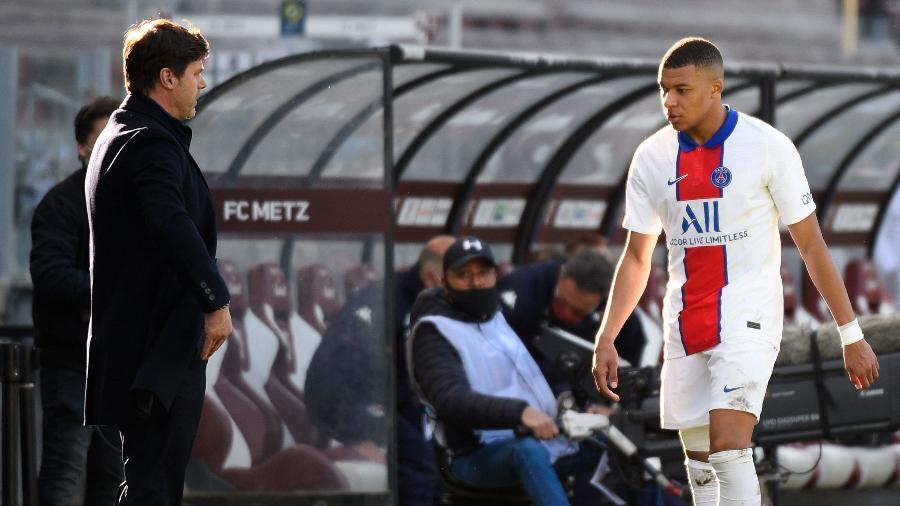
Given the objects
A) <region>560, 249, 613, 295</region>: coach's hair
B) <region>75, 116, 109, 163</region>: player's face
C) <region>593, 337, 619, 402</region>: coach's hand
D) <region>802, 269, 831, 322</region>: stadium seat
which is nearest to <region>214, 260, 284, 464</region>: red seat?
<region>75, 116, 109, 163</region>: player's face

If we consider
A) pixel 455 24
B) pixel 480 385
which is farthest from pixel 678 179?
pixel 455 24

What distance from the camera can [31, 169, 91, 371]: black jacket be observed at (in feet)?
22.6

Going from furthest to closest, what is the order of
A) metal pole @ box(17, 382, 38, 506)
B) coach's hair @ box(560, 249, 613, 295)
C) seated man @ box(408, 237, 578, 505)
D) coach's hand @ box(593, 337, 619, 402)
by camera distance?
1. coach's hair @ box(560, 249, 613, 295)
2. metal pole @ box(17, 382, 38, 506)
3. seated man @ box(408, 237, 578, 505)
4. coach's hand @ box(593, 337, 619, 402)

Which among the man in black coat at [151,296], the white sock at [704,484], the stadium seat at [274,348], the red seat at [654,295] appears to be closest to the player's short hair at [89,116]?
the stadium seat at [274,348]

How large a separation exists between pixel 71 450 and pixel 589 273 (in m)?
2.51

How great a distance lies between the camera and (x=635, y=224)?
6.07m

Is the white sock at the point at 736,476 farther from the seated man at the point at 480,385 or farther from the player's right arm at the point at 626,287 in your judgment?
the seated man at the point at 480,385

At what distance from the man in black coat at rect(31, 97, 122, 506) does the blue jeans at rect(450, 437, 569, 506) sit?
4.44ft

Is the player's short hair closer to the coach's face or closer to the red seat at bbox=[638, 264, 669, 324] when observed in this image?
the coach's face

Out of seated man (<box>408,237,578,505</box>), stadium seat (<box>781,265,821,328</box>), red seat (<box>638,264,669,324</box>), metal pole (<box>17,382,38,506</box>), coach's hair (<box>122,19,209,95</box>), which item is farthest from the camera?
stadium seat (<box>781,265,821,328</box>)

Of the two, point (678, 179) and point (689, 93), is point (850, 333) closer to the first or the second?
point (678, 179)

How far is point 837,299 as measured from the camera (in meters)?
5.84

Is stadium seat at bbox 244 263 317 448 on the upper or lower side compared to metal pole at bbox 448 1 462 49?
lower

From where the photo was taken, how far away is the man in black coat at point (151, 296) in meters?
5.11
